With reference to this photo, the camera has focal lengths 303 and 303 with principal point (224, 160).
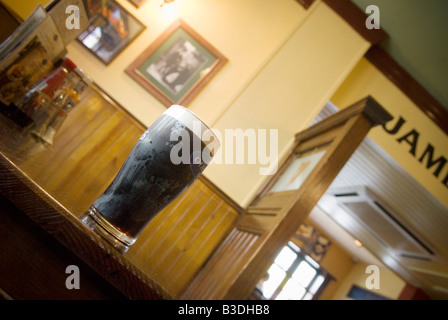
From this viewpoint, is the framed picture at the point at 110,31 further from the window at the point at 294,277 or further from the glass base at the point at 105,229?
the window at the point at 294,277

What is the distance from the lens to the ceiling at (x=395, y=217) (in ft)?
12.0

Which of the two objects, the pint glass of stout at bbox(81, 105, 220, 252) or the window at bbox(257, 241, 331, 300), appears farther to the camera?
the window at bbox(257, 241, 331, 300)

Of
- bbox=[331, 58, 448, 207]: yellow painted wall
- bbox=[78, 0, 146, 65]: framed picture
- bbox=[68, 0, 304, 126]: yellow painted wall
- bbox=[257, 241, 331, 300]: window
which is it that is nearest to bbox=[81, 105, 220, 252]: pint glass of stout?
bbox=[68, 0, 304, 126]: yellow painted wall

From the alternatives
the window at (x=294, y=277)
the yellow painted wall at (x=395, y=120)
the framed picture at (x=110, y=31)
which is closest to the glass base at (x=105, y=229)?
the framed picture at (x=110, y=31)

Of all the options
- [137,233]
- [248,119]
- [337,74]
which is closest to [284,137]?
[248,119]

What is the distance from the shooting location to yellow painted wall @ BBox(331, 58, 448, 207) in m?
3.22

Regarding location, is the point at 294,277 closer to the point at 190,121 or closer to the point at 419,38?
the point at 419,38

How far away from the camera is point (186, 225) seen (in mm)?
1907

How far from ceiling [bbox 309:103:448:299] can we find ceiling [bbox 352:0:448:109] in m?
0.82

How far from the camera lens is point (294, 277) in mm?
9844

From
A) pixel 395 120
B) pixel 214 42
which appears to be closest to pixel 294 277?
pixel 395 120

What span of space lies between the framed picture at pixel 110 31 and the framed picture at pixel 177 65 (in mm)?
190

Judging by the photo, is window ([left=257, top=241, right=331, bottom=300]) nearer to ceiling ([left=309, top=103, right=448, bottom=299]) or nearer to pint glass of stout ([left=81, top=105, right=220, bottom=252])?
ceiling ([left=309, top=103, right=448, bottom=299])
